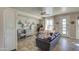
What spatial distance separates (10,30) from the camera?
2535 millimetres

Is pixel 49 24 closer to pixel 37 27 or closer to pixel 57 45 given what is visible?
pixel 37 27

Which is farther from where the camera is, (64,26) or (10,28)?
(64,26)

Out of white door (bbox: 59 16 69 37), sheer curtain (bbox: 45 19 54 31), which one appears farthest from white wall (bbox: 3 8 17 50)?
white door (bbox: 59 16 69 37)

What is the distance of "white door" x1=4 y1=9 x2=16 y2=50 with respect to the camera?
99.2 inches

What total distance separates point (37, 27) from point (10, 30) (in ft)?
2.01

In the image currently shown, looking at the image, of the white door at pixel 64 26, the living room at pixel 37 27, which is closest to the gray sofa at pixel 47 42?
the living room at pixel 37 27

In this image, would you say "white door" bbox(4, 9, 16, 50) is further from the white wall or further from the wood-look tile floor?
the wood-look tile floor

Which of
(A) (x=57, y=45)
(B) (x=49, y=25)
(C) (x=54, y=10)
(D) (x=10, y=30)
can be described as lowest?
(A) (x=57, y=45)

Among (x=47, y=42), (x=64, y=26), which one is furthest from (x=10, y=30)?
(x=64, y=26)

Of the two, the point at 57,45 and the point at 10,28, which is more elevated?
the point at 10,28

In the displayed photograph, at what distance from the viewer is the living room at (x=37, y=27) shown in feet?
8.31

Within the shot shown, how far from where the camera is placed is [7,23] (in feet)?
8.30
